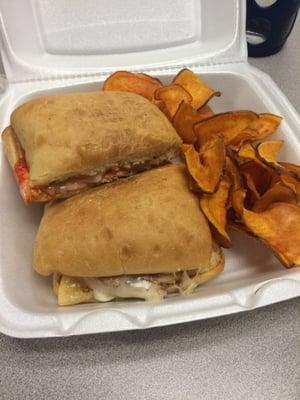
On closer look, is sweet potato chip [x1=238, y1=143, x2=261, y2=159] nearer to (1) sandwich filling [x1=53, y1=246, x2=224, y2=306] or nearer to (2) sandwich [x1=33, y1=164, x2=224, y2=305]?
(2) sandwich [x1=33, y1=164, x2=224, y2=305]

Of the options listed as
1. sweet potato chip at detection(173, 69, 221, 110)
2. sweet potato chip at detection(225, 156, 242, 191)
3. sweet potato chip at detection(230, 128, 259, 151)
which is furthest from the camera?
sweet potato chip at detection(173, 69, 221, 110)

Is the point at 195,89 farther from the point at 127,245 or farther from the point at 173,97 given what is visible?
the point at 127,245

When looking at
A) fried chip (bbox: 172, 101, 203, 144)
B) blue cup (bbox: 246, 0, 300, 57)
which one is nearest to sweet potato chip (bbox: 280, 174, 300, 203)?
fried chip (bbox: 172, 101, 203, 144)

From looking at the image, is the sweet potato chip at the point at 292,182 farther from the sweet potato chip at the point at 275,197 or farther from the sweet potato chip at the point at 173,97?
the sweet potato chip at the point at 173,97

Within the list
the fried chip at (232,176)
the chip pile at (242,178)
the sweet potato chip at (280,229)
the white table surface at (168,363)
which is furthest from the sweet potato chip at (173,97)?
the white table surface at (168,363)

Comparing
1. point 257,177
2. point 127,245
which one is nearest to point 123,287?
point 127,245

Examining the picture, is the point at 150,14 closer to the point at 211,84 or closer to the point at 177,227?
the point at 211,84
